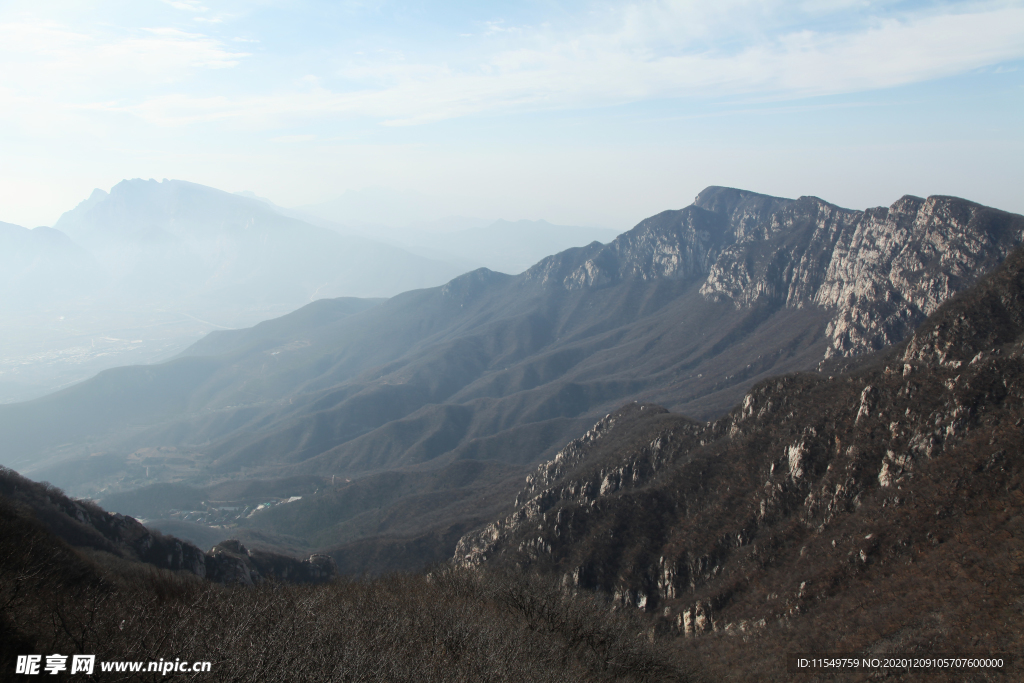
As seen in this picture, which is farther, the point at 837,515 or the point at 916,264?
the point at 916,264

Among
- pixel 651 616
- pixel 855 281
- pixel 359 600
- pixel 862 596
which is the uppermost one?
pixel 855 281

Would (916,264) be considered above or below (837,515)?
above

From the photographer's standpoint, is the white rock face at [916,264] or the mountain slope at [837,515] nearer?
the mountain slope at [837,515]

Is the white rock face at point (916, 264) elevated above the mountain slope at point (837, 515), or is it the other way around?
the white rock face at point (916, 264)

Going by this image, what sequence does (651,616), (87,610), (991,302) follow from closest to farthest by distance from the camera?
(87,610)
(651,616)
(991,302)

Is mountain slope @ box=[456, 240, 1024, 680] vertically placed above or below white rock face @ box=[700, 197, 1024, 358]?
below

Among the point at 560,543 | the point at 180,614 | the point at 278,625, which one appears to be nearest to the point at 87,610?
the point at 180,614

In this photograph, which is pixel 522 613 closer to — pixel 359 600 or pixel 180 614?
pixel 359 600

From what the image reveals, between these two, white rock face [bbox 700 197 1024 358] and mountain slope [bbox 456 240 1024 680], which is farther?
white rock face [bbox 700 197 1024 358]
